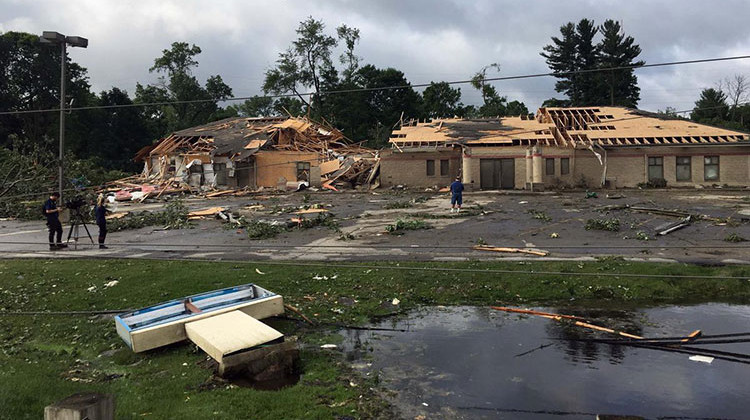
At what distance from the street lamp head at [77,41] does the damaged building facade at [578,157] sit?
23.5m

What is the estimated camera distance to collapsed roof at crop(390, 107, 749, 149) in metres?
34.1

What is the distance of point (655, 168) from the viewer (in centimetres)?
3403

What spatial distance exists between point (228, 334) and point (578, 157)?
31.3 m

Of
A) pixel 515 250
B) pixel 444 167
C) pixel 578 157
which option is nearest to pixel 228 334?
pixel 515 250

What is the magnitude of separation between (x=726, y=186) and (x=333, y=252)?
29.9 m

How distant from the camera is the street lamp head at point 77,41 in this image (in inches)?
542

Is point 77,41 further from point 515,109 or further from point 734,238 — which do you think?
point 515,109

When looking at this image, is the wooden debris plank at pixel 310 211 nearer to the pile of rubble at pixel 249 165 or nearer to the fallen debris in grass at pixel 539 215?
the fallen debris in grass at pixel 539 215

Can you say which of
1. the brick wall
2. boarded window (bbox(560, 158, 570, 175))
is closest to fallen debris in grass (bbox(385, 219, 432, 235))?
the brick wall

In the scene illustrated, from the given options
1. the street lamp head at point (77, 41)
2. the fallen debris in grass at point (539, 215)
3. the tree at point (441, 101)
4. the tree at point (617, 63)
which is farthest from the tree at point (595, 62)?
the street lamp head at point (77, 41)

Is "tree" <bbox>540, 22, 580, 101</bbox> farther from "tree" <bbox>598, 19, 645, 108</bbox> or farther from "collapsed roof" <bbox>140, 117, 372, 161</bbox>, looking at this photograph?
"collapsed roof" <bbox>140, 117, 372, 161</bbox>

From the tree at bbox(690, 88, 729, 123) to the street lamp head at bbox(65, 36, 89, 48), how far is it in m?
67.2

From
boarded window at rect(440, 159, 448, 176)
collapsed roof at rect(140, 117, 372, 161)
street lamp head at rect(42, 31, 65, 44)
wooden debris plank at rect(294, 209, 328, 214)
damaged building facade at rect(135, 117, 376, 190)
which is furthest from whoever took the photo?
collapsed roof at rect(140, 117, 372, 161)

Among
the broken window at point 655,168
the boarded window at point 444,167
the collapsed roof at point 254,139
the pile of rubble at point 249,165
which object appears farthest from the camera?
the collapsed roof at point 254,139
